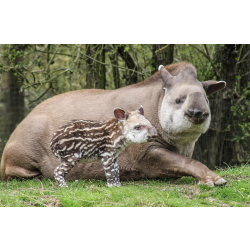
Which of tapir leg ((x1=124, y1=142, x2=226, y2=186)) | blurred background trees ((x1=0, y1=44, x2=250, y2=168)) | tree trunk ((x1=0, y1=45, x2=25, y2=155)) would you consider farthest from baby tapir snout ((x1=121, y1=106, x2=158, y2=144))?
tree trunk ((x1=0, y1=45, x2=25, y2=155))

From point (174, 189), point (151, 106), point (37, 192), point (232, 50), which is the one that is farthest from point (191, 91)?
point (232, 50)

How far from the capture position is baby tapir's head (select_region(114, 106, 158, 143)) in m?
6.08

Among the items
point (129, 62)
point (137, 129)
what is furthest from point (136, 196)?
point (129, 62)

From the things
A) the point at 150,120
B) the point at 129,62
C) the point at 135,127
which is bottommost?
the point at 150,120

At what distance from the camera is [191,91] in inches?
261

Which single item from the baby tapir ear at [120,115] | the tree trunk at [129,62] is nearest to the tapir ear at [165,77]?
the baby tapir ear at [120,115]

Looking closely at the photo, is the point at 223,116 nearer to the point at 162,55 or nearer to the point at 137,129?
the point at 162,55

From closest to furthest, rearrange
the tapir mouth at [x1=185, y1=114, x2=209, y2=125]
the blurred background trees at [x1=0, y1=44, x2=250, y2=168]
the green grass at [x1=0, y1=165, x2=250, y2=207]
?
the green grass at [x1=0, y1=165, x2=250, y2=207] < the tapir mouth at [x1=185, y1=114, x2=209, y2=125] < the blurred background trees at [x1=0, y1=44, x2=250, y2=168]

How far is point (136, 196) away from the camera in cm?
555

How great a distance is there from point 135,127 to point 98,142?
0.69 meters

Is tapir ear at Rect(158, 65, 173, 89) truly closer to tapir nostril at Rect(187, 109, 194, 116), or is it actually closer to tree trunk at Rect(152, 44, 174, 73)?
tapir nostril at Rect(187, 109, 194, 116)

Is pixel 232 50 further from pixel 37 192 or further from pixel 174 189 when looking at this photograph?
pixel 37 192

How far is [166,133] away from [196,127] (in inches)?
31.2

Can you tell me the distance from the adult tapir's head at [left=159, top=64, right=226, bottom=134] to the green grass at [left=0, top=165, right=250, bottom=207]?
1075 millimetres
